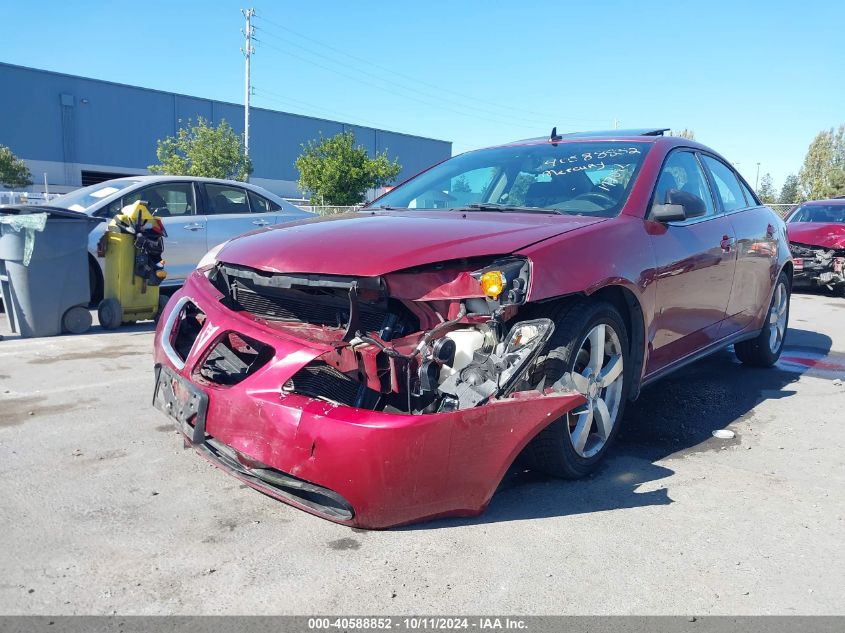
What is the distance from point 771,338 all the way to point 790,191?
6765cm

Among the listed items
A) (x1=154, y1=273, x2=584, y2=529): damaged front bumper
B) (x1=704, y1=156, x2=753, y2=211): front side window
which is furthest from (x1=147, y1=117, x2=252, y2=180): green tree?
(x1=154, y1=273, x2=584, y2=529): damaged front bumper

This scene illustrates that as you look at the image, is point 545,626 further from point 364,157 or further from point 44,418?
point 364,157

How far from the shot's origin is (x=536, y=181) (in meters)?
4.15

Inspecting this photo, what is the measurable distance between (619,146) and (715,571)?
2.65 metres

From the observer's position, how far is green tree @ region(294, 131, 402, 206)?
117ft

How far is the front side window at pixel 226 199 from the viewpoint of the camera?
8992 mm

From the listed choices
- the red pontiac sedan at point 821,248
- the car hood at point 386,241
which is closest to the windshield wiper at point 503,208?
the car hood at point 386,241

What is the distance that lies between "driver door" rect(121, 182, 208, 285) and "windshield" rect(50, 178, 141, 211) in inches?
12.4

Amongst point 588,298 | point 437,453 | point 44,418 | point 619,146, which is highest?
point 619,146

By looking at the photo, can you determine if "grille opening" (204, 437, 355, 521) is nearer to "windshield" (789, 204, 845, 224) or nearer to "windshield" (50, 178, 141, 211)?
"windshield" (50, 178, 141, 211)

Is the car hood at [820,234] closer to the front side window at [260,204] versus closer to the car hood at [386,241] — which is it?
the front side window at [260,204]

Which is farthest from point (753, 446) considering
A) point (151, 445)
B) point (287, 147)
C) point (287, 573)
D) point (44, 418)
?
point (287, 147)

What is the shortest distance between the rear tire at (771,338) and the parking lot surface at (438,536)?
1.58m

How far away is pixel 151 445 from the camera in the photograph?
12.1ft
